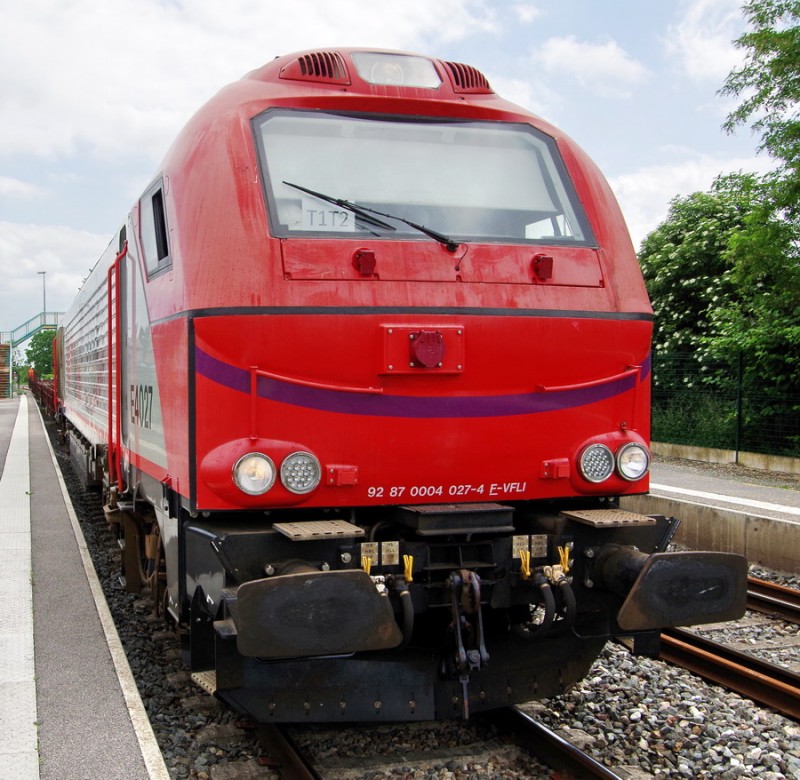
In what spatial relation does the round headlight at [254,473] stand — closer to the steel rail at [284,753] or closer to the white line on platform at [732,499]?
the steel rail at [284,753]

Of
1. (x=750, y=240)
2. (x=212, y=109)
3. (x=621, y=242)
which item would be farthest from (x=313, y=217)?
(x=750, y=240)

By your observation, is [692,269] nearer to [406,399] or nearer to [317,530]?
[406,399]

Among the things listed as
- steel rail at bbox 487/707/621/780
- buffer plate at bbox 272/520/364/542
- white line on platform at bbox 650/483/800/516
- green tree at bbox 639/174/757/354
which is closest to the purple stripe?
buffer plate at bbox 272/520/364/542

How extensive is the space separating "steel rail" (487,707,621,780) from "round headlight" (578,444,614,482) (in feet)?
4.13

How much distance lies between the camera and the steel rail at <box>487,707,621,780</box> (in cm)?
418

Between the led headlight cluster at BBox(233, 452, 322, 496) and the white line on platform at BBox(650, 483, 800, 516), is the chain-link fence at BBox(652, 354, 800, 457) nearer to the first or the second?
the white line on platform at BBox(650, 483, 800, 516)

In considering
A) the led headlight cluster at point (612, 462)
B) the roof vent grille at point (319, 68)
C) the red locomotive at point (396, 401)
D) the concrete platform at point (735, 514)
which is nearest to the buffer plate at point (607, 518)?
the red locomotive at point (396, 401)

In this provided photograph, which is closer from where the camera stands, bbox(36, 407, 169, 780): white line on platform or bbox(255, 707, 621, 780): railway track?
bbox(36, 407, 169, 780): white line on platform

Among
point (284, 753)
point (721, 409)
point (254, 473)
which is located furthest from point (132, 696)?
point (721, 409)

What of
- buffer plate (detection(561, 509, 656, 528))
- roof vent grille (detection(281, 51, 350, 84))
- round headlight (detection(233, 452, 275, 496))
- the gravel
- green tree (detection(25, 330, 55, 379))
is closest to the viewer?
round headlight (detection(233, 452, 275, 496))

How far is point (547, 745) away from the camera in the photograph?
4.45 metres

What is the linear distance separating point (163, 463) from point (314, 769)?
5.55 feet

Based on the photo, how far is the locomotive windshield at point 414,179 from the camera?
4379mm

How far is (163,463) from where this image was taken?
15.8ft
